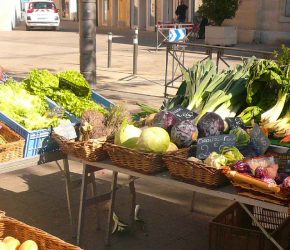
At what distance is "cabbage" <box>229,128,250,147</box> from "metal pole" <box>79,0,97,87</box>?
4217 millimetres

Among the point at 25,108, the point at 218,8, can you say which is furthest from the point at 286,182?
the point at 218,8

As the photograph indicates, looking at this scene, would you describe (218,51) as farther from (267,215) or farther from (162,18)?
(162,18)

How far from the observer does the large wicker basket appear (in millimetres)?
3297

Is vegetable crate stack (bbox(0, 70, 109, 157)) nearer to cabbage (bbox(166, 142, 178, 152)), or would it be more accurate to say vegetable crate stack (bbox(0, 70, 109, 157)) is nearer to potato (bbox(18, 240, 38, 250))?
cabbage (bbox(166, 142, 178, 152))

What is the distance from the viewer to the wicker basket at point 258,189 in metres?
3.03

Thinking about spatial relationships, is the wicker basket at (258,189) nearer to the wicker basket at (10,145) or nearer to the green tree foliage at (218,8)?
the wicker basket at (10,145)

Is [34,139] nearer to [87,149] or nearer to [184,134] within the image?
[87,149]

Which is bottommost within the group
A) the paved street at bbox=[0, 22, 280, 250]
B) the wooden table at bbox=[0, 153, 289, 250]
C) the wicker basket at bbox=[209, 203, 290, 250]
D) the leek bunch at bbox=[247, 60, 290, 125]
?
the paved street at bbox=[0, 22, 280, 250]

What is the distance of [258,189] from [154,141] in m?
0.79

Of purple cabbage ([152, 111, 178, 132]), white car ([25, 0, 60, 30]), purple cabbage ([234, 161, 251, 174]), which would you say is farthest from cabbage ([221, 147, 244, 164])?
white car ([25, 0, 60, 30])

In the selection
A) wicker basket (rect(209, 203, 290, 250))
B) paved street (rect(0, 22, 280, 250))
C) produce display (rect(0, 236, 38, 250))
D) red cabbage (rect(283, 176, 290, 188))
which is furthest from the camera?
paved street (rect(0, 22, 280, 250))

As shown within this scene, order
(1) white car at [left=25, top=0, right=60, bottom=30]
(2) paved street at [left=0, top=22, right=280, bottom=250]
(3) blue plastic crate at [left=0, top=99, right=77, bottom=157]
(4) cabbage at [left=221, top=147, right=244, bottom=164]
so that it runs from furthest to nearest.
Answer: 1. (1) white car at [left=25, top=0, right=60, bottom=30]
2. (2) paved street at [left=0, top=22, right=280, bottom=250]
3. (3) blue plastic crate at [left=0, top=99, right=77, bottom=157]
4. (4) cabbage at [left=221, top=147, right=244, bottom=164]

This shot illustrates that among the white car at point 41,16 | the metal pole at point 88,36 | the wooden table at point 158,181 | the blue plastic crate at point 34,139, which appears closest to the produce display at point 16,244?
the wooden table at point 158,181

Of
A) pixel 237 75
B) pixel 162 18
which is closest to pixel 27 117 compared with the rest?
pixel 237 75
